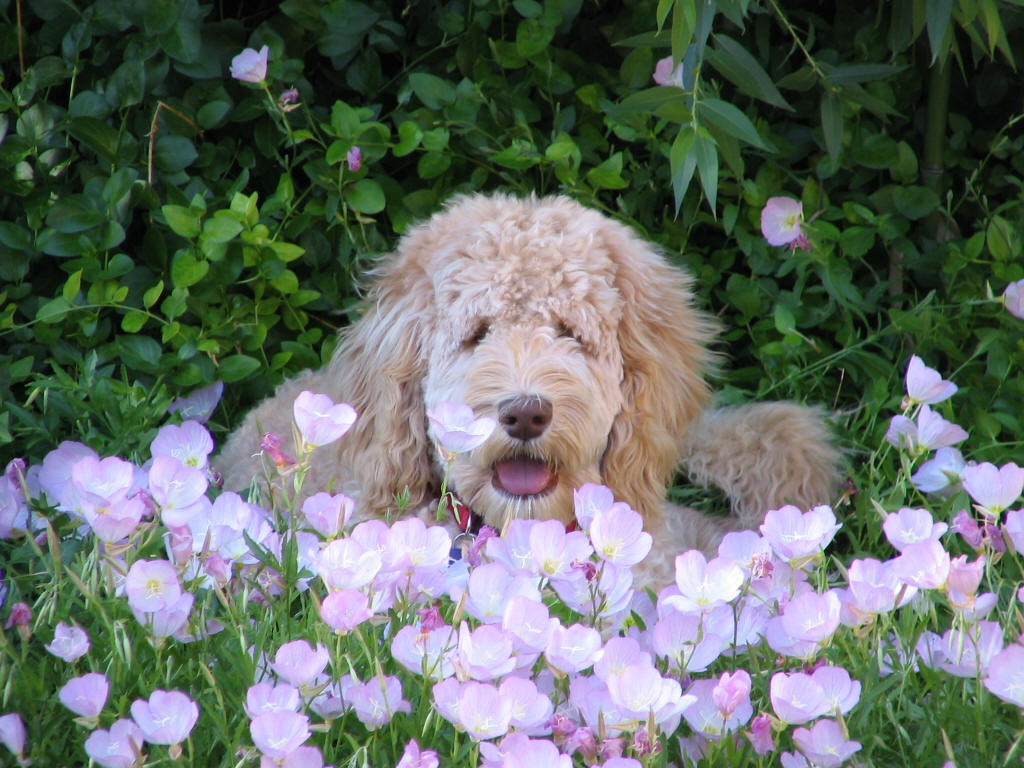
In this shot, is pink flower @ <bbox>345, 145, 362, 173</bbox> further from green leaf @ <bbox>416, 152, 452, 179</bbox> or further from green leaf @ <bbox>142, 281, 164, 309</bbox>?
green leaf @ <bbox>142, 281, 164, 309</bbox>

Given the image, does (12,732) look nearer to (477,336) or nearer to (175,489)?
(175,489)

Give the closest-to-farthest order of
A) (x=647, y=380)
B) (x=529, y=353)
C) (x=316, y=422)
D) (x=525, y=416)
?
(x=316, y=422) → (x=525, y=416) → (x=529, y=353) → (x=647, y=380)

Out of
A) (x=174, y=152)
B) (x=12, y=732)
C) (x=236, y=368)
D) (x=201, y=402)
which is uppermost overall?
(x=12, y=732)

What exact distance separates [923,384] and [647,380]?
757 mm

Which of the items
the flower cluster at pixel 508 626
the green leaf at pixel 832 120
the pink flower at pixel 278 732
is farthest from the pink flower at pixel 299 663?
the green leaf at pixel 832 120

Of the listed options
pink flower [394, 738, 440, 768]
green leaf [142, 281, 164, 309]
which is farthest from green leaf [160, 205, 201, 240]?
pink flower [394, 738, 440, 768]

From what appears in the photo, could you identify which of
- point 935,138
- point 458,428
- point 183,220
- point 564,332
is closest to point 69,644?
point 458,428

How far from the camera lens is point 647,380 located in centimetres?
298

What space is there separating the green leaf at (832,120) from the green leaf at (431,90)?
3.86ft

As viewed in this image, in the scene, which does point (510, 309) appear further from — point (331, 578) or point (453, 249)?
point (331, 578)

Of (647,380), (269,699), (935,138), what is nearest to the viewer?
(269,699)

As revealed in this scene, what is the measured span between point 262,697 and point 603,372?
1.57m

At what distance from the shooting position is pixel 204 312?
3668 mm

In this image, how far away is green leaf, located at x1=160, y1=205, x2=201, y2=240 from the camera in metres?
3.45
